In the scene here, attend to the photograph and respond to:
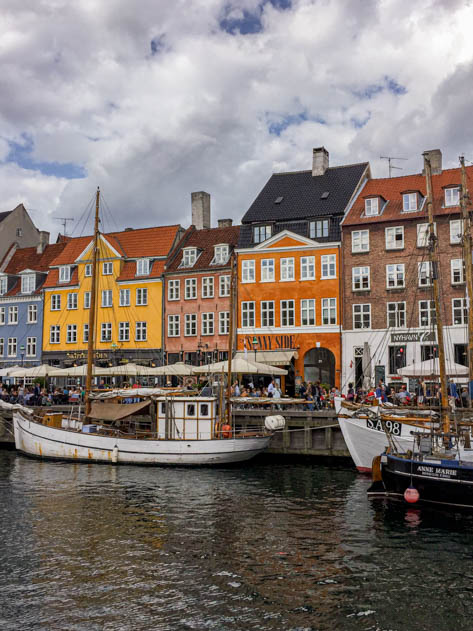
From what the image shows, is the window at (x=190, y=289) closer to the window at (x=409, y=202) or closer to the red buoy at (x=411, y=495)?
the window at (x=409, y=202)

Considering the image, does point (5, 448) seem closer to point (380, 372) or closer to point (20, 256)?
point (380, 372)

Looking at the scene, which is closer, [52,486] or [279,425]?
[52,486]

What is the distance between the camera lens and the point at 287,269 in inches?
1847

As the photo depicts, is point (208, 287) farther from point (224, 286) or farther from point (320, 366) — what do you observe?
point (320, 366)

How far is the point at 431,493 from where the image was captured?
68.2ft

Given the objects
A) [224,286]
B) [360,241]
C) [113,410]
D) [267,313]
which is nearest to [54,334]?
[224,286]

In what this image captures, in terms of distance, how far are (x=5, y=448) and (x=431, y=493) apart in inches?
1016

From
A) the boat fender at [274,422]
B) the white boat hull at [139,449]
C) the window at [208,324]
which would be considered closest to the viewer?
the white boat hull at [139,449]

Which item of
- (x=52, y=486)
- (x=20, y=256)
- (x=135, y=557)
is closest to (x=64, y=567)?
(x=135, y=557)

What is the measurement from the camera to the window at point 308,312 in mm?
45656

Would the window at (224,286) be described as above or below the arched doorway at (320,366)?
above

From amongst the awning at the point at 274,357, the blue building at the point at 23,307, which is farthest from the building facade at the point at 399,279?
the blue building at the point at 23,307

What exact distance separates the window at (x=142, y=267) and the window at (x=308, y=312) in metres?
14.4

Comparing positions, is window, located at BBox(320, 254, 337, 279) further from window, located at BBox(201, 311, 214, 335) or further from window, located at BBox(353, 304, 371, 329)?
window, located at BBox(201, 311, 214, 335)
